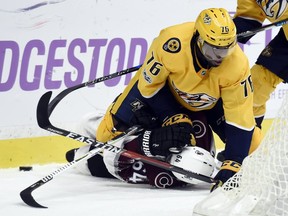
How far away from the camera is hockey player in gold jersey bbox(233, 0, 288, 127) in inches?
141

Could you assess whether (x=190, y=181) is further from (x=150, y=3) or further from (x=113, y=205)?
(x=150, y=3)

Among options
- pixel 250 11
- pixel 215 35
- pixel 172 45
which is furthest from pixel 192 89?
pixel 250 11

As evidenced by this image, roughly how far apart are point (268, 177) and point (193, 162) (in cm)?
76

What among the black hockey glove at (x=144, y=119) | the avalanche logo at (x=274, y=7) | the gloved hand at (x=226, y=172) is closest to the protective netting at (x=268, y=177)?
the gloved hand at (x=226, y=172)

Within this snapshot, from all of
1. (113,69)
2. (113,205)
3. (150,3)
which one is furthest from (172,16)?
(113,205)

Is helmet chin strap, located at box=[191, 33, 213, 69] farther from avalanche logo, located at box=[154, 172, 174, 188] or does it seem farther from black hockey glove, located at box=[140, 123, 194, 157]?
avalanche logo, located at box=[154, 172, 174, 188]

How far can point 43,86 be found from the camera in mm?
3727

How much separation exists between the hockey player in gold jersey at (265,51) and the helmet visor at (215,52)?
61 centimetres

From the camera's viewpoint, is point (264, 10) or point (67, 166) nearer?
point (67, 166)

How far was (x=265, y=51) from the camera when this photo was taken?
3.72 metres

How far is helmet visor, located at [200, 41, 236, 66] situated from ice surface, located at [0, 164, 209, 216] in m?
0.51

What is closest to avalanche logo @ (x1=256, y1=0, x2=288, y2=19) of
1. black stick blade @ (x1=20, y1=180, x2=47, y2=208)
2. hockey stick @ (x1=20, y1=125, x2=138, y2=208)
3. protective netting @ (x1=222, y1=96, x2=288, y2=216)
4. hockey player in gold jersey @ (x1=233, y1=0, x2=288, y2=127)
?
hockey player in gold jersey @ (x1=233, y1=0, x2=288, y2=127)

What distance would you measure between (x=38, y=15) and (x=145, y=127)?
0.76m

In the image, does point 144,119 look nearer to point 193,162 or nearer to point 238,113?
point 193,162
